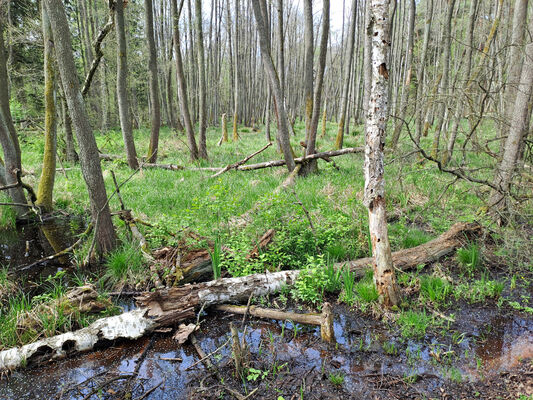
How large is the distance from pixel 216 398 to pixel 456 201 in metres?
6.02

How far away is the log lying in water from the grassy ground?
0.25 m

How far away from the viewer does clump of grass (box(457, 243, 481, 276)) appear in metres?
4.67

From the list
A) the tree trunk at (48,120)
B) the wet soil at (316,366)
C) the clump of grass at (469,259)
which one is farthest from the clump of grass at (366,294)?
the tree trunk at (48,120)

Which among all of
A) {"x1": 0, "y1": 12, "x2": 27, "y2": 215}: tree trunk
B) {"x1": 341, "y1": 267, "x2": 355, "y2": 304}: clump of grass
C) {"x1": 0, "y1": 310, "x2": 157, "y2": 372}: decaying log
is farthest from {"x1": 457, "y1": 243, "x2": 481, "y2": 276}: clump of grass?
{"x1": 0, "y1": 12, "x2": 27, "y2": 215}: tree trunk

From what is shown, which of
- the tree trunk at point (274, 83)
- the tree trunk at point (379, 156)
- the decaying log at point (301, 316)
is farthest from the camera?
the tree trunk at point (274, 83)

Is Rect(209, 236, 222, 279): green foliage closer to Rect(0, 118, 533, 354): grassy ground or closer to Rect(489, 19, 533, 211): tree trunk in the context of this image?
Rect(0, 118, 533, 354): grassy ground

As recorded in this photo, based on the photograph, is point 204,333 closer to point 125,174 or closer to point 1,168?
point 1,168

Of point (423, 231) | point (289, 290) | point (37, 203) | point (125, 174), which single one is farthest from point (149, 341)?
point (125, 174)

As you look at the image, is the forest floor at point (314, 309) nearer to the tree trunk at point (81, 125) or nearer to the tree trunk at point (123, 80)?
the tree trunk at point (81, 125)

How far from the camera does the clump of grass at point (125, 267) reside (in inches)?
186

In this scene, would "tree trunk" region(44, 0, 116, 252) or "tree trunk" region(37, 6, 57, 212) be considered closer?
"tree trunk" region(44, 0, 116, 252)

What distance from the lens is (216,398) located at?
2.74 meters

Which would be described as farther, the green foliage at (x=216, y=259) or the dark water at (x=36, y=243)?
the dark water at (x=36, y=243)

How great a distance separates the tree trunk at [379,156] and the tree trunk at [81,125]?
151 inches
